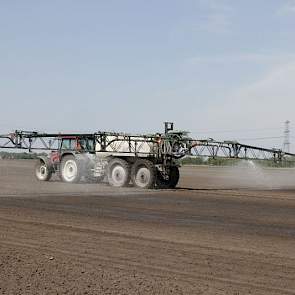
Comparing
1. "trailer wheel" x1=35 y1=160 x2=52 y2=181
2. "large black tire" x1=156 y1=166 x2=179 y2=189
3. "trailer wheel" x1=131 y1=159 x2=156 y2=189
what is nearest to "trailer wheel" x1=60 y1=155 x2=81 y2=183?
"trailer wheel" x1=35 y1=160 x2=52 y2=181

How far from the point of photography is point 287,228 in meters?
14.0

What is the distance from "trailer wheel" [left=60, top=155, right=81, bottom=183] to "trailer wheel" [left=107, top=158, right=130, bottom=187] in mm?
2135

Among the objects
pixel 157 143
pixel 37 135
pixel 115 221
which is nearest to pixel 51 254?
pixel 115 221

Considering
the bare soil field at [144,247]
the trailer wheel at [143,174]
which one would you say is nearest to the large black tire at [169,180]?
the trailer wheel at [143,174]

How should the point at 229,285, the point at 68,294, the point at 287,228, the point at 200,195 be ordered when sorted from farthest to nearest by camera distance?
the point at 200,195 < the point at 287,228 < the point at 229,285 < the point at 68,294

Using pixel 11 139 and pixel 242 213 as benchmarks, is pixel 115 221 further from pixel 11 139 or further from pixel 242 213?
pixel 11 139

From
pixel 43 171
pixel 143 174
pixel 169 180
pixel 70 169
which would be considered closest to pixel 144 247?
pixel 143 174

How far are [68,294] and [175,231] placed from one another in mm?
5995

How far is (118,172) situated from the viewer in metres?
27.8

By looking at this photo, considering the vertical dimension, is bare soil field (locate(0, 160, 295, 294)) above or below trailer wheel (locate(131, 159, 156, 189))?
below

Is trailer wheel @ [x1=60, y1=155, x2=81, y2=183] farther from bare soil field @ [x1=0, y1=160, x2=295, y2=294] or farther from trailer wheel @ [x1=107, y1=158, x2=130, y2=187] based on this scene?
bare soil field @ [x1=0, y1=160, x2=295, y2=294]

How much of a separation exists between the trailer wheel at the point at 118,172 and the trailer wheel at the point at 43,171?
15.1 ft

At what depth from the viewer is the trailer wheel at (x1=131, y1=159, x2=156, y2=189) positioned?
26.7 meters

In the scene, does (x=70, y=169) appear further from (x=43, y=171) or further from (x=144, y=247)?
(x=144, y=247)
